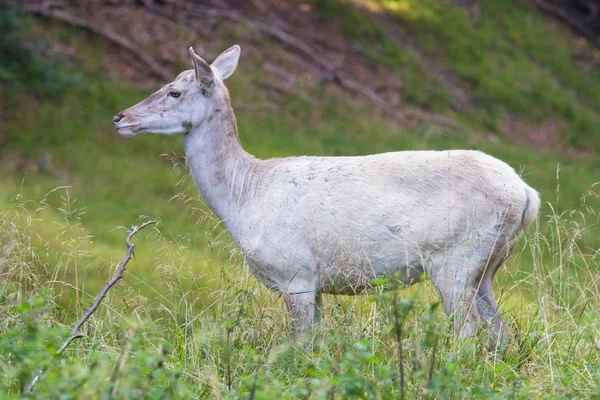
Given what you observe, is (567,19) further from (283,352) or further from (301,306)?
(283,352)

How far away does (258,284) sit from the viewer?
6.28 m

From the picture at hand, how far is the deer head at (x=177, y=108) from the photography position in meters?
6.29

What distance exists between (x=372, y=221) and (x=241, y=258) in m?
1.02

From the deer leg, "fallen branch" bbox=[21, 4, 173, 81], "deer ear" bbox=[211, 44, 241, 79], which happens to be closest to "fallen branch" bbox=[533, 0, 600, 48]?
"fallen branch" bbox=[21, 4, 173, 81]

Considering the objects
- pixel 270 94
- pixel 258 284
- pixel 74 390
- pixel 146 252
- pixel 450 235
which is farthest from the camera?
pixel 270 94

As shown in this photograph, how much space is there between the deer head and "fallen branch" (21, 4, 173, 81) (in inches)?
341

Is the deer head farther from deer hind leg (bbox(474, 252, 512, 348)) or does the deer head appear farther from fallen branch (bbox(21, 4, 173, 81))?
fallen branch (bbox(21, 4, 173, 81))

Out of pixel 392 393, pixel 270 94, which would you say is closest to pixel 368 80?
pixel 270 94

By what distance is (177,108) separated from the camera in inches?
250

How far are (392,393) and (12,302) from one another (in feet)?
9.46

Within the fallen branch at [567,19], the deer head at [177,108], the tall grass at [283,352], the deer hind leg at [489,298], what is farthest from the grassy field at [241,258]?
the fallen branch at [567,19]

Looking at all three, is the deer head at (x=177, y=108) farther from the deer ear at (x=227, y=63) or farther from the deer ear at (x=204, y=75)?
the deer ear at (x=227, y=63)

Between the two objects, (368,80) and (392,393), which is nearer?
(392,393)

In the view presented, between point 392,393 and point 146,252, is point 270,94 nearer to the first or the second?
point 146,252
